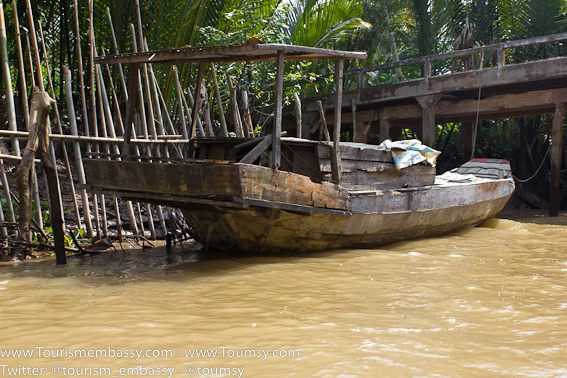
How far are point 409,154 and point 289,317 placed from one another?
13.1 feet

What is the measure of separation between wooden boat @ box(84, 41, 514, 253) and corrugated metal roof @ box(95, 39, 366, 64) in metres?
0.01

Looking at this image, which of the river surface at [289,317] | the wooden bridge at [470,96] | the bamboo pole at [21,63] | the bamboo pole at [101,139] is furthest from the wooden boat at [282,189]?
the wooden bridge at [470,96]

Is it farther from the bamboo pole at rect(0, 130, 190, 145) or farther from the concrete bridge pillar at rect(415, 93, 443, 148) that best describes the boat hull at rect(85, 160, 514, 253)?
the concrete bridge pillar at rect(415, 93, 443, 148)

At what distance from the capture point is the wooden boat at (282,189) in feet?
13.6

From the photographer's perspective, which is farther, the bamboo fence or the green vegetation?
the green vegetation

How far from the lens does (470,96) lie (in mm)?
10805

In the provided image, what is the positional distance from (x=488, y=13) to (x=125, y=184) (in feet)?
45.5

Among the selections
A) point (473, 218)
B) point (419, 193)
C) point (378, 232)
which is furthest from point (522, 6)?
point (378, 232)

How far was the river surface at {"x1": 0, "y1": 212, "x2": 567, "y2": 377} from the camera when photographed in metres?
2.06

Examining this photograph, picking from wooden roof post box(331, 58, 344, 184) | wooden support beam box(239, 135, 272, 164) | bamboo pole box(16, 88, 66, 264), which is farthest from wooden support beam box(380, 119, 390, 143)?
bamboo pole box(16, 88, 66, 264)

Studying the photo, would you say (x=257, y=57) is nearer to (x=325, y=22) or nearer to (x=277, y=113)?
(x=277, y=113)

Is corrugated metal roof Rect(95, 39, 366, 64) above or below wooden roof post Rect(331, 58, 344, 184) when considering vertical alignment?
above

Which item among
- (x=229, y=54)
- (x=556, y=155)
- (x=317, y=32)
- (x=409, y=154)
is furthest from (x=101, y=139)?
(x=556, y=155)

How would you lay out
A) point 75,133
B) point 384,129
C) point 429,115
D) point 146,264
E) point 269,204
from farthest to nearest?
point 384,129 < point 429,115 < point 75,133 < point 146,264 < point 269,204
